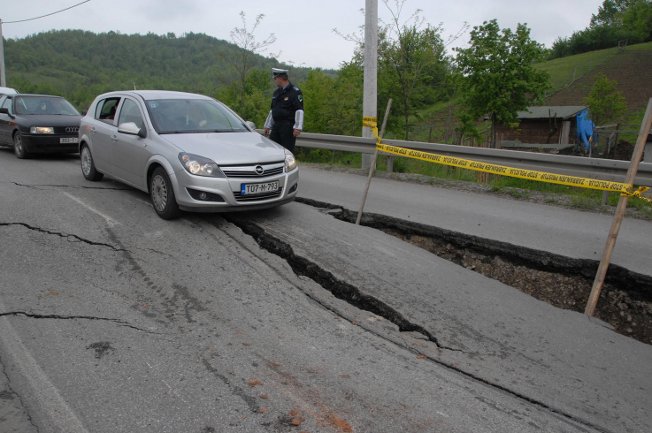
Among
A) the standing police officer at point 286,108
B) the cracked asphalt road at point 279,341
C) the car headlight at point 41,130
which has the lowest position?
the cracked asphalt road at point 279,341

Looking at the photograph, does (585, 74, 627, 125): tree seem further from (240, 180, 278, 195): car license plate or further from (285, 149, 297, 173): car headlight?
(240, 180, 278, 195): car license plate

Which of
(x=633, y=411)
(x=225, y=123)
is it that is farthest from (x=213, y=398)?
(x=225, y=123)

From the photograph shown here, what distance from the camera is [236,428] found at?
2824 mm

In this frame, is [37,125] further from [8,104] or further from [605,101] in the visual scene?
[605,101]

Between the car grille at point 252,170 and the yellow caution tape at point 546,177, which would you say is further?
the car grille at point 252,170

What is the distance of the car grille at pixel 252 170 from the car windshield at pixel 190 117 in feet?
4.07

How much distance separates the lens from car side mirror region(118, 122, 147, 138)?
6957 millimetres

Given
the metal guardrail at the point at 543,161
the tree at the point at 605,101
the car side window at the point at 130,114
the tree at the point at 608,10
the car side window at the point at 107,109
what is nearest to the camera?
the car side window at the point at 130,114

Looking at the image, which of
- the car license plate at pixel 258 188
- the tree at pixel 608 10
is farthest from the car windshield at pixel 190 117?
the tree at pixel 608 10

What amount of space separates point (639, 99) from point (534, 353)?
55141 millimetres

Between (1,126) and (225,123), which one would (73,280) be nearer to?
(225,123)

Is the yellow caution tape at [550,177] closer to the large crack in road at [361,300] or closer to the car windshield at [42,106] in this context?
the large crack in road at [361,300]

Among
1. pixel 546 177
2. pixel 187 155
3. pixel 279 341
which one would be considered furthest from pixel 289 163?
pixel 279 341

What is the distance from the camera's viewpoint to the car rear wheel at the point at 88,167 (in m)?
8.72
